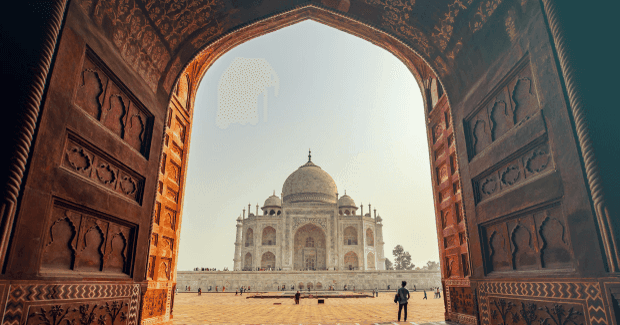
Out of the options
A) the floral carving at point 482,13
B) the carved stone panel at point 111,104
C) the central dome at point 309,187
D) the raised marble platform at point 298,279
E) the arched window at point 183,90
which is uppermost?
the central dome at point 309,187

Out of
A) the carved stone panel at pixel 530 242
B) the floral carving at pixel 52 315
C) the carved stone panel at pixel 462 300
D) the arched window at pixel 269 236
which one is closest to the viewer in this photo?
the floral carving at pixel 52 315

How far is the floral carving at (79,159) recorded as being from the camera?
11.9ft

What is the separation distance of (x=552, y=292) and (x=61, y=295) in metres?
4.78

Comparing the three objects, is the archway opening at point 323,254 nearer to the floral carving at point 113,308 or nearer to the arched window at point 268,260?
the arched window at point 268,260

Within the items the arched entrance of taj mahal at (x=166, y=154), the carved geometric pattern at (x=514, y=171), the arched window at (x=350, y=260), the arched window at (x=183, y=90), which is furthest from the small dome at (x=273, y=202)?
the carved geometric pattern at (x=514, y=171)

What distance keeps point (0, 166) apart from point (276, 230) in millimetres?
34962

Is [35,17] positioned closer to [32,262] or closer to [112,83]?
[112,83]

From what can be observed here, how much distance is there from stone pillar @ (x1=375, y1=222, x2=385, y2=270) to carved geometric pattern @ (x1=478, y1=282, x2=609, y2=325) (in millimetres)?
37209

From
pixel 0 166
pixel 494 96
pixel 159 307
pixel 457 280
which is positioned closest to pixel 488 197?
pixel 494 96

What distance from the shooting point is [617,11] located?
124 inches

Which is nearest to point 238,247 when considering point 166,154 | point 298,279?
point 298,279

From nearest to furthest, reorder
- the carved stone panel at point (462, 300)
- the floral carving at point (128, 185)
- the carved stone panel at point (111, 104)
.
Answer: the carved stone panel at point (111, 104)
the floral carving at point (128, 185)
the carved stone panel at point (462, 300)

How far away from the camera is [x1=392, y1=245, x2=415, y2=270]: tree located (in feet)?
182

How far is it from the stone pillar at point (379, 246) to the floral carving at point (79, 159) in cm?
3939
